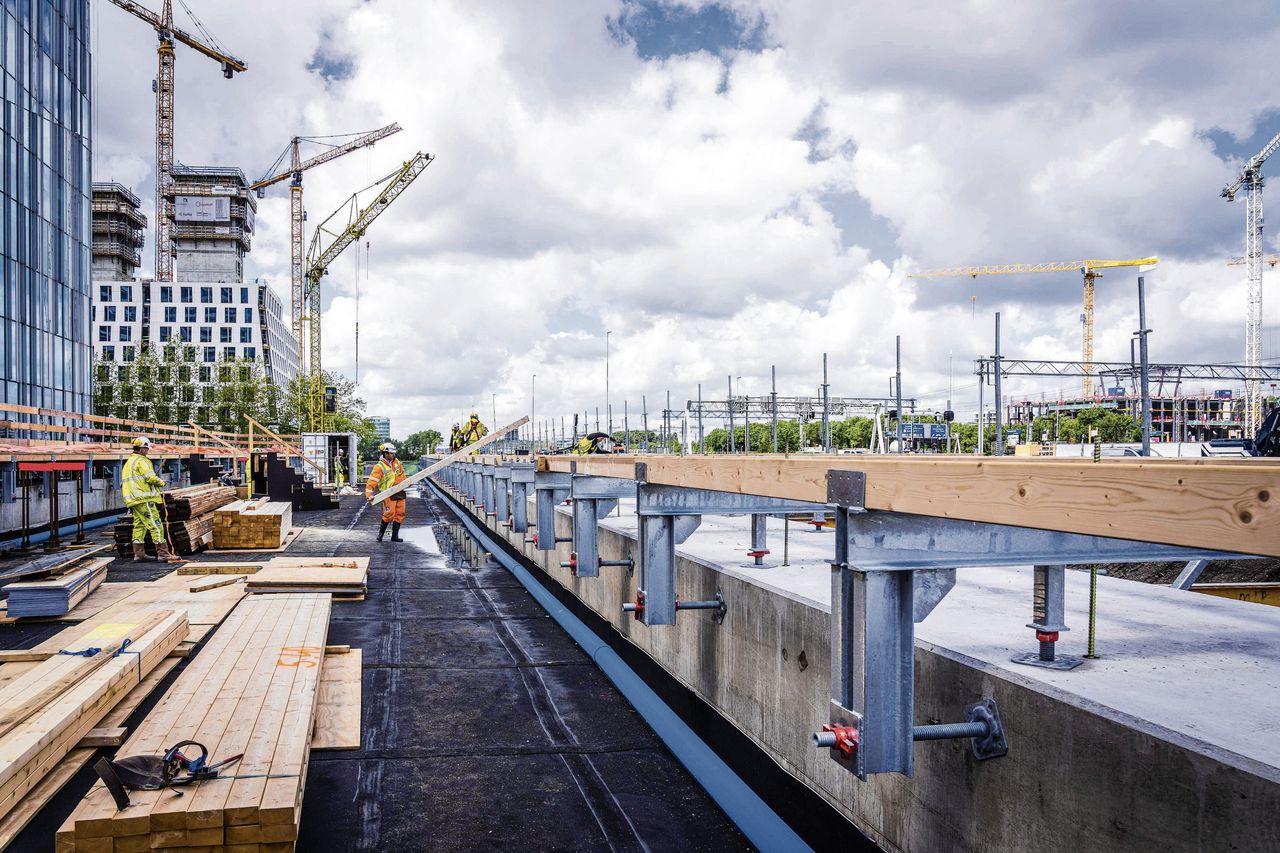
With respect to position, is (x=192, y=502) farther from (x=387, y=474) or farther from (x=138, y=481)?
(x=387, y=474)

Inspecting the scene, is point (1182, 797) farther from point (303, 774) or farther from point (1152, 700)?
point (303, 774)

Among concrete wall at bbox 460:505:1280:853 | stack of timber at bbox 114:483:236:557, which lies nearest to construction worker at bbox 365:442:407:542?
stack of timber at bbox 114:483:236:557

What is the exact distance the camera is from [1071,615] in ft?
16.0

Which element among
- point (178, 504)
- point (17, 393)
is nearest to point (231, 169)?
point (17, 393)

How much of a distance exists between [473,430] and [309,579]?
1278 centimetres

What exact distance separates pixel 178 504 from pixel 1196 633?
615 inches

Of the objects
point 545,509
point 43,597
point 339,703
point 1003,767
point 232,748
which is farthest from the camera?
point 545,509

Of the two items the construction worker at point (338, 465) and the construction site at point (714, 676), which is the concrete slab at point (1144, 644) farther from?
the construction worker at point (338, 465)

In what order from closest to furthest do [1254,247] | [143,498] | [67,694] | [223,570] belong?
[67,694] → [223,570] → [143,498] → [1254,247]

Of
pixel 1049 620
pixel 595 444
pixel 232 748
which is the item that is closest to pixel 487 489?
pixel 595 444

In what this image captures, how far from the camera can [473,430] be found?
23859mm

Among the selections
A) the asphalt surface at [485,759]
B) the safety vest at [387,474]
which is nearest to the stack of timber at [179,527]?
the safety vest at [387,474]

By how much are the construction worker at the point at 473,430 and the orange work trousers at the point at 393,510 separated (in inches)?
185

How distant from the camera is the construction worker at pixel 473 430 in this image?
23547mm
